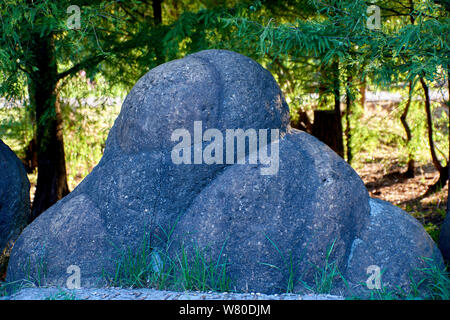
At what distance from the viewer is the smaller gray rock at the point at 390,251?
329cm

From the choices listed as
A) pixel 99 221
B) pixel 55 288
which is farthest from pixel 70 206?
pixel 55 288

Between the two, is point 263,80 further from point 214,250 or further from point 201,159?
point 214,250

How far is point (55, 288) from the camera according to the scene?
3355 mm

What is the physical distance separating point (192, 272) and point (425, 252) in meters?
1.84

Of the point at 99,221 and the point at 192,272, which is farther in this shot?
the point at 99,221

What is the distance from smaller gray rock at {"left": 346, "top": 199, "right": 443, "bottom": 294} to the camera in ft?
10.8

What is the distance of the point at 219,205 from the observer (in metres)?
3.39

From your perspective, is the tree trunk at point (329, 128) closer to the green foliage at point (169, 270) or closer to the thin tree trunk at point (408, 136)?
the thin tree trunk at point (408, 136)

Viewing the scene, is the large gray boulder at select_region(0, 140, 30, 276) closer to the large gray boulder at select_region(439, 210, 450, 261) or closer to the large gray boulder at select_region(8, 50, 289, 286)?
the large gray boulder at select_region(8, 50, 289, 286)

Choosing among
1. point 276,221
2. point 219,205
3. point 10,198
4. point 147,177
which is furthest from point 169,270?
point 10,198

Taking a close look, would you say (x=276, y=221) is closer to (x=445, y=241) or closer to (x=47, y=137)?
(x=445, y=241)

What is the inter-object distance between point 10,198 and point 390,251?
3.60 meters

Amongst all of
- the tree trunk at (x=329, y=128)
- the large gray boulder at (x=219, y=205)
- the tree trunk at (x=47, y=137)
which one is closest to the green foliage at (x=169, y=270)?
the large gray boulder at (x=219, y=205)

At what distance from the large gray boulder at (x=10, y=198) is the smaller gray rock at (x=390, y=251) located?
3.30 meters
